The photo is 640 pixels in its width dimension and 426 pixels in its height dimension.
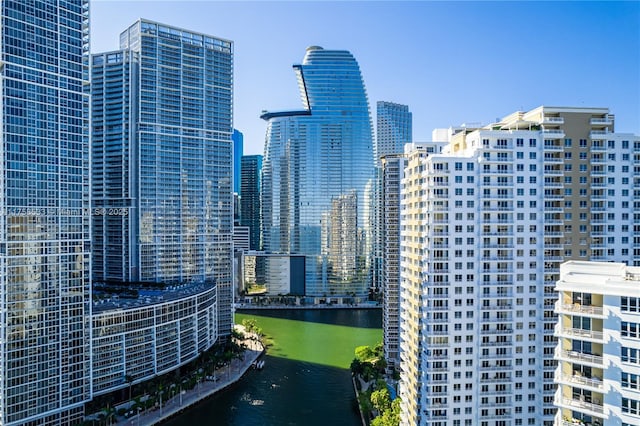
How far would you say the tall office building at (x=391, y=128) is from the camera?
182 m

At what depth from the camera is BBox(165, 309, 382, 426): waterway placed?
158 feet

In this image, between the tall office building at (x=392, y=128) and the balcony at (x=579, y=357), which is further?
the tall office building at (x=392, y=128)

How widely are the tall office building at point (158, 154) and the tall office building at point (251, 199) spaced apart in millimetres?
84672

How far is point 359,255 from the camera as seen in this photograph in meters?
115

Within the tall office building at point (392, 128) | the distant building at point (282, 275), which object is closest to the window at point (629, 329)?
the distant building at point (282, 275)

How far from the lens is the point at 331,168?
381 feet

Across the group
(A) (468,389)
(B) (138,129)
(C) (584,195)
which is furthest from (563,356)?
(B) (138,129)

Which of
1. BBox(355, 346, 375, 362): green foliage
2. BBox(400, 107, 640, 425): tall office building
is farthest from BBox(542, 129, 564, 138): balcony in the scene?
BBox(355, 346, 375, 362): green foliage

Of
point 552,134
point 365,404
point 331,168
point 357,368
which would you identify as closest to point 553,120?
point 552,134

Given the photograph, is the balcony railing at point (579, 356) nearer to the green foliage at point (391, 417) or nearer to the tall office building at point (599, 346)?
the tall office building at point (599, 346)

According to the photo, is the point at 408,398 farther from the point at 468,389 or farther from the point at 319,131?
the point at 319,131

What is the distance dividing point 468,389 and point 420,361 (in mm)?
3619

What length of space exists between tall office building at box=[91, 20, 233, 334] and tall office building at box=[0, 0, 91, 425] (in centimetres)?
2645

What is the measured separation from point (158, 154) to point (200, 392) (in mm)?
35344
